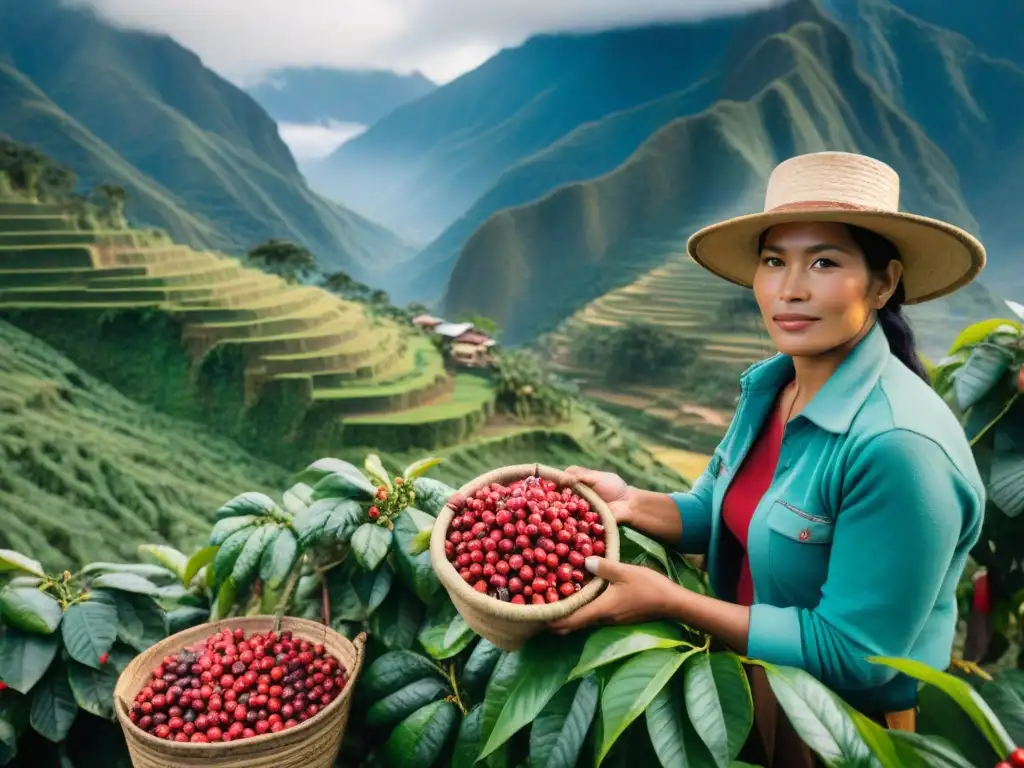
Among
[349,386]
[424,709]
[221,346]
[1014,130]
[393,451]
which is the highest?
[1014,130]

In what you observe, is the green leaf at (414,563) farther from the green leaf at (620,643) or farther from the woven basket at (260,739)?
the green leaf at (620,643)

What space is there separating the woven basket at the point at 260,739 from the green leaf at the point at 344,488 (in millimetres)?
298

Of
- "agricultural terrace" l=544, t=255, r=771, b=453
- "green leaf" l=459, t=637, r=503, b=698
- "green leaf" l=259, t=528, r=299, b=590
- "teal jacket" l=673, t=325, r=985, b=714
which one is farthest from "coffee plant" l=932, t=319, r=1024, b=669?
"agricultural terrace" l=544, t=255, r=771, b=453

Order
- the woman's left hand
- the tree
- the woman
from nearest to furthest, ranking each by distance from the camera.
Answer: the woman → the woman's left hand → the tree

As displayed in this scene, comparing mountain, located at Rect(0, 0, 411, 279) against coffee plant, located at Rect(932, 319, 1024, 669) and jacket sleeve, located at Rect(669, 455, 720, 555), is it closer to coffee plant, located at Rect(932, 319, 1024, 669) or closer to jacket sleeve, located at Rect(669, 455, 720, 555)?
jacket sleeve, located at Rect(669, 455, 720, 555)

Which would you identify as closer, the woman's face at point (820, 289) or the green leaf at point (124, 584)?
the woman's face at point (820, 289)

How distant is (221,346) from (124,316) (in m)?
1.36

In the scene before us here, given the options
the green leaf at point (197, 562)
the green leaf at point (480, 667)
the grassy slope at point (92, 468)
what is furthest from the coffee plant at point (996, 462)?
the grassy slope at point (92, 468)

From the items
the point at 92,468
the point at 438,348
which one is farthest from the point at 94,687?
the point at 438,348

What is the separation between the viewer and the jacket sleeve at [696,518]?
1222 millimetres

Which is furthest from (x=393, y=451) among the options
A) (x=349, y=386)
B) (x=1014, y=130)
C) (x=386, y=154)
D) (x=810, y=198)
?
(x=1014, y=130)

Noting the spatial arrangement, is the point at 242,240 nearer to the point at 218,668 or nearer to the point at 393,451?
the point at 393,451

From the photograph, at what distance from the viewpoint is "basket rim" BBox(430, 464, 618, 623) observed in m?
0.86

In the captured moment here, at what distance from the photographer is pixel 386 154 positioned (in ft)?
63.9
